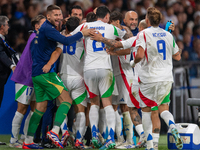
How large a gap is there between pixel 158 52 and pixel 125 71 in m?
1.23

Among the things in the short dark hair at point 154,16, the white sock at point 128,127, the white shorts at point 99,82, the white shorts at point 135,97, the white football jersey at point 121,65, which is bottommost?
the white sock at point 128,127

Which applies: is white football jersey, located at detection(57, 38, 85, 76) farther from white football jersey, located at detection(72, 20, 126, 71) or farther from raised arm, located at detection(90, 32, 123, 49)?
raised arm, located at detection(90, 32, 123, 49)

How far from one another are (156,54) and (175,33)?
7445mm

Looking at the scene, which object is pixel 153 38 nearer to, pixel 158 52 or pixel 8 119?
pixel 158 52

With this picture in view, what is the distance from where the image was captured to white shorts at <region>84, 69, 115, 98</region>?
4.92m

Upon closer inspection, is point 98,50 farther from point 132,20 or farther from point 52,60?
point 132,20

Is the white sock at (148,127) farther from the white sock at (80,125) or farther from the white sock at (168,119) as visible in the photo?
the white sock at (80,125)

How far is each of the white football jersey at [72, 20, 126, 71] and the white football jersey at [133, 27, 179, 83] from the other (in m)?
0.67

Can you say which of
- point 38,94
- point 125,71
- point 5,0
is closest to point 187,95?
point 125,71

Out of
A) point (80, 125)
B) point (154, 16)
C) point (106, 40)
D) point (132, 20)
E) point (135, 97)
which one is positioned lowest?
point (80, 125)

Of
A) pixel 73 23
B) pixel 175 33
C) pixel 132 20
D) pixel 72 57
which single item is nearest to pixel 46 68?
pixel 72 57

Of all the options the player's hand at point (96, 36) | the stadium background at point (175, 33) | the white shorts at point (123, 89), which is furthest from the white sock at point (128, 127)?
the stadium background at point (175, 33)

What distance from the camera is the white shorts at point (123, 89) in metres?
5.57

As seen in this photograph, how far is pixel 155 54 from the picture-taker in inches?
175
